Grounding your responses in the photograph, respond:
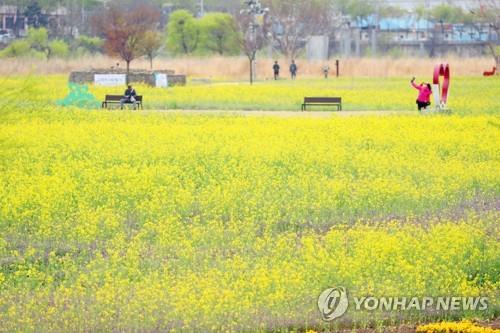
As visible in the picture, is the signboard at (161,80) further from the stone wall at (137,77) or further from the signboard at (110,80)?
the signboard at (110,80)

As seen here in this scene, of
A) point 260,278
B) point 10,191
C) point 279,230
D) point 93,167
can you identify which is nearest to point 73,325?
point 260,278

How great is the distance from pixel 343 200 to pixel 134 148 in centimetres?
748

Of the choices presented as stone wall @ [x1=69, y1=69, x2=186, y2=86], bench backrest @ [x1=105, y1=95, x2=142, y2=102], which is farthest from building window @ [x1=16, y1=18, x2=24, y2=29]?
bench backrest @ [x1=105, y1=95, x2=142, y2=102]

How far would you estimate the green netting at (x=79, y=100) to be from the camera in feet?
123

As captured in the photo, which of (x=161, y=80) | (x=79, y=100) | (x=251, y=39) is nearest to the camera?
(x=79, y=100)

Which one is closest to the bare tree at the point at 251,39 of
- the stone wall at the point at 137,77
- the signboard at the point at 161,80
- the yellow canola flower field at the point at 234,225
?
the stone wall at the point at 137,77

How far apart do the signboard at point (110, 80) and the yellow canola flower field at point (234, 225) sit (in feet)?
73.9

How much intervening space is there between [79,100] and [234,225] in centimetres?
2283

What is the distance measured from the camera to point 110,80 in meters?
50.0

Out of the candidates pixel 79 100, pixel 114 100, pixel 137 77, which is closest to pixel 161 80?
pixel 137 77

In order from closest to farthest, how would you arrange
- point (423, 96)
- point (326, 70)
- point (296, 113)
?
point (423, 96) → point (296, 113) → point (326, 70)

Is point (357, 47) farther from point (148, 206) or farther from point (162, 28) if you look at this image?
point (148, 206)

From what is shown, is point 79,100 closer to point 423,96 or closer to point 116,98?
point 116,98

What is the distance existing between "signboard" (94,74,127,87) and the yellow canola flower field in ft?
73.9
